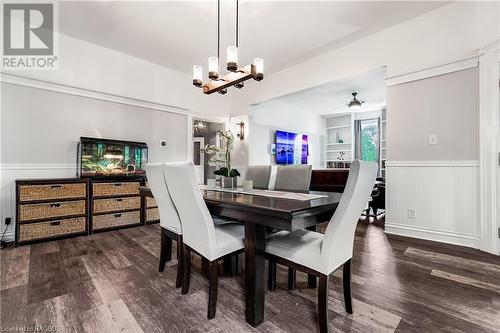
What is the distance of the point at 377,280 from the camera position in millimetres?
1926

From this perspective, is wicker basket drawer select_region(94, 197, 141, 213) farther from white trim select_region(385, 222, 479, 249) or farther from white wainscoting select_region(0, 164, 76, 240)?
white trim select_region(385, 222, 479, 249)

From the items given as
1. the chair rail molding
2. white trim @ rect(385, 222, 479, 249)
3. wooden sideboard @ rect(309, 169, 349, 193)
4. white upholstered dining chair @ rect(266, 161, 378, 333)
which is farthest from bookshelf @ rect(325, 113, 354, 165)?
white upholstered dining chair @ rect(266, 161, 378, 333)

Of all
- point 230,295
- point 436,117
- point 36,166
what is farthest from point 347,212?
point 36,166

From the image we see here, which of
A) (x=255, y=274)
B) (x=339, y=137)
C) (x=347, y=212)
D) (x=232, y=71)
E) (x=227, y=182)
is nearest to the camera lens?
(x=347, y=212)

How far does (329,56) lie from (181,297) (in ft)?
12.8

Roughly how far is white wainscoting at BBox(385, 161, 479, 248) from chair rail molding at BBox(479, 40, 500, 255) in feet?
0.26

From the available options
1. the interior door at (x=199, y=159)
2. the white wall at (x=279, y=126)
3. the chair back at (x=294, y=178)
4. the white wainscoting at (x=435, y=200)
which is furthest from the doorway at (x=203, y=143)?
the white wainscoting at (x=435, y=200)

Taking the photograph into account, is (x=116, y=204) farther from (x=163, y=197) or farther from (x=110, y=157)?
(x=163, y=197)

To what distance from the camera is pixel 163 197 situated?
1908 mm

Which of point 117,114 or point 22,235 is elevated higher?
point 117,114

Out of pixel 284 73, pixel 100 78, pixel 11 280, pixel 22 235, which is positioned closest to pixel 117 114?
pixel 100 78

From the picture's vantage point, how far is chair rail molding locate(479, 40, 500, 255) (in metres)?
2.46

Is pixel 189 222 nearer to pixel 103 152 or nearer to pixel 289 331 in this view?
pixel 289 331

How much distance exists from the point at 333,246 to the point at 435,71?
291 cm
